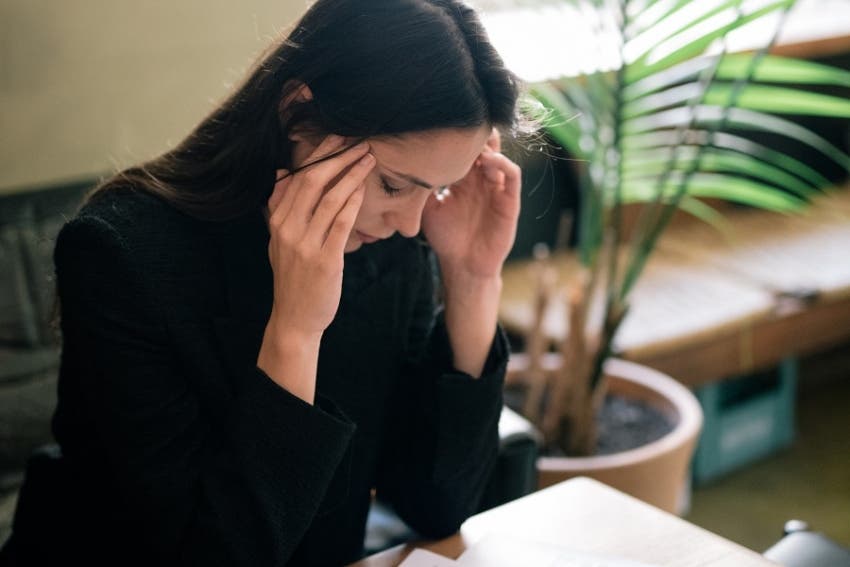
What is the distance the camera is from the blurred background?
1.65 meters

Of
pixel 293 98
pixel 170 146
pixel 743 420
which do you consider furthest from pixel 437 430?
pixel 743 420

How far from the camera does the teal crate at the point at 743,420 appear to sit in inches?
101

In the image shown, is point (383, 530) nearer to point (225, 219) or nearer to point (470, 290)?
point (470, 290)

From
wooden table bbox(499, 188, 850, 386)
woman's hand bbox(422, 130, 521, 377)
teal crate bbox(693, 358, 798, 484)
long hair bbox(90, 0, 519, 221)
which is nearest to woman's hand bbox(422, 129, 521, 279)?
woman's hand bbox(422, 130, 521, 377)

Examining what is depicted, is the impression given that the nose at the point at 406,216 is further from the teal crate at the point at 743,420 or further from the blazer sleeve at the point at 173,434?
the teal crate at the point at 743,420

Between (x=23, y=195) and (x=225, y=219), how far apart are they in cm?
68

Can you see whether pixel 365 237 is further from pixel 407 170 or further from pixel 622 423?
pixel 622 423

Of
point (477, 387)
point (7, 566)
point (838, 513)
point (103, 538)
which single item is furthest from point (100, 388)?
point (838, 513)

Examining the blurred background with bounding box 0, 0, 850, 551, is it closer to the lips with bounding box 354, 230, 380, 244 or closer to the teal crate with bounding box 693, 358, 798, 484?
the teal crate with bounding box 693, 358, 798, 484

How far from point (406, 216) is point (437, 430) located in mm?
305

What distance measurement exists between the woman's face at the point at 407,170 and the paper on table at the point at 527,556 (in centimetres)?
37

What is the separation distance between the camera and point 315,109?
1093 mm

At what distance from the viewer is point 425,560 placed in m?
1.06

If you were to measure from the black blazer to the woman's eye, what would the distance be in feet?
0.61
